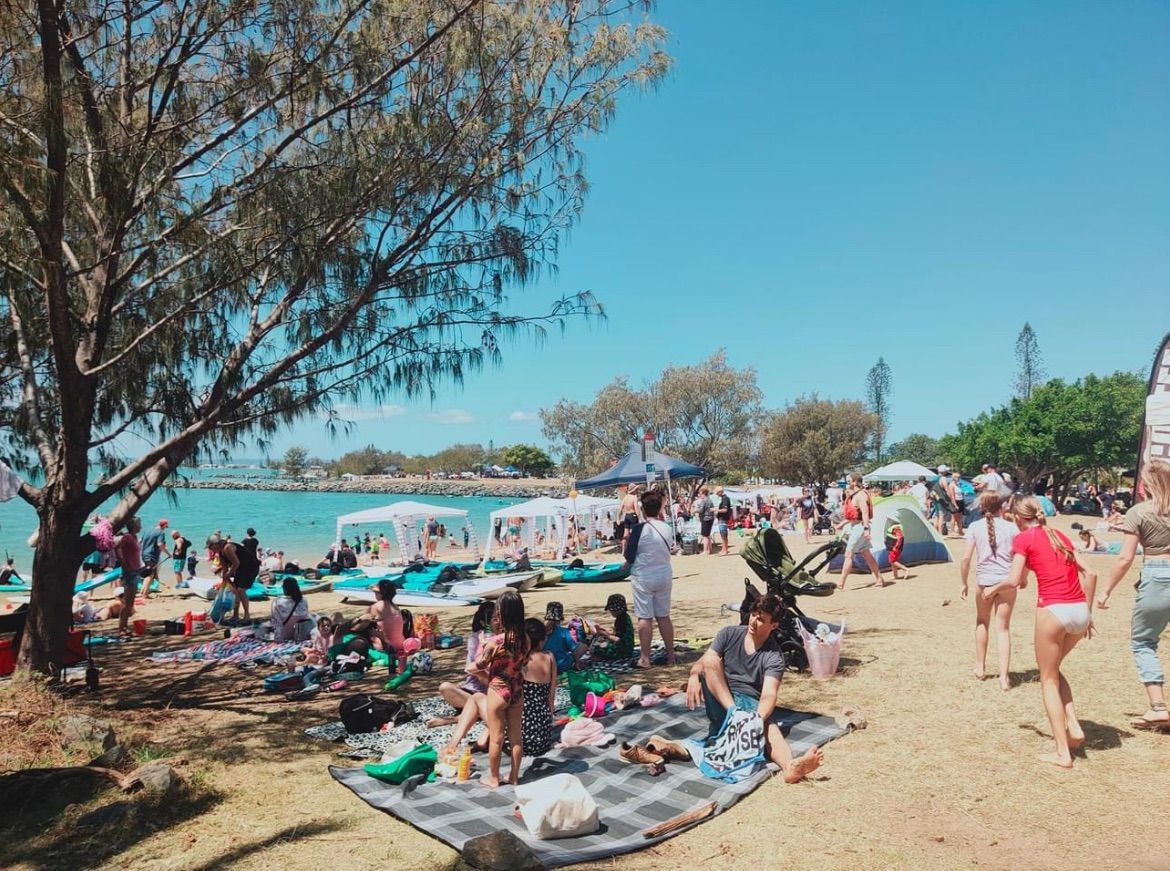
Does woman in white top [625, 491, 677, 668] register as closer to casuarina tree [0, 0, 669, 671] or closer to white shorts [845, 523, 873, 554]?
casuarina tree [0, 0, 669, 671]

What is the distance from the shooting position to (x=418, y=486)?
124m

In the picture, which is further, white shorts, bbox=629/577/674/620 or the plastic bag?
white shorts, bbox=629/577/674/620

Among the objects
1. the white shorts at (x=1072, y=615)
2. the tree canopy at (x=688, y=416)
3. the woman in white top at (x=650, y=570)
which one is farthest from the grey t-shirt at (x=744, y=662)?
the tree canopy at (x=688, y=416)

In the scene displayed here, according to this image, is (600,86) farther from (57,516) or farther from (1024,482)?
(1024,482)

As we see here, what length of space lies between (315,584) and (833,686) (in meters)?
11.4

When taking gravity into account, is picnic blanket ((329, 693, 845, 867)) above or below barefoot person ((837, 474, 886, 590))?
below

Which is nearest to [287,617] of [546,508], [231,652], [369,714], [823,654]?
[231,652]

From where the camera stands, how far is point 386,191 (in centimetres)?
610

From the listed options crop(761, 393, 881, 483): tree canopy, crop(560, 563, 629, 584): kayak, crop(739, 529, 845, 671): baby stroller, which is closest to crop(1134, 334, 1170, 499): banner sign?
crop(739, 529, 845, 671): baby stroller

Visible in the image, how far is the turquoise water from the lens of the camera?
4219cm

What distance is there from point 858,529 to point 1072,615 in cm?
697

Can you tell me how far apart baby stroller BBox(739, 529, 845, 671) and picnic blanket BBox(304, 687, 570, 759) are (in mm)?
1827

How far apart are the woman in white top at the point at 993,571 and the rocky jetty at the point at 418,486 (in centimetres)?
9243

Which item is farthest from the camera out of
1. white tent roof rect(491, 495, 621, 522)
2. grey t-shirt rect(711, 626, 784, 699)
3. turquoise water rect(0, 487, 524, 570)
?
turquoise water rect(0, 487, 524, 570)
